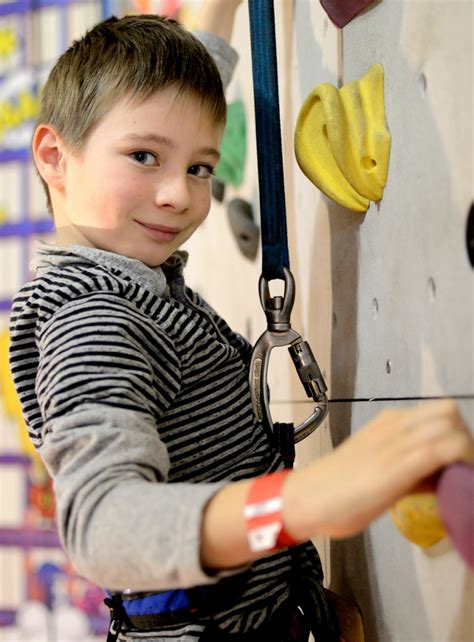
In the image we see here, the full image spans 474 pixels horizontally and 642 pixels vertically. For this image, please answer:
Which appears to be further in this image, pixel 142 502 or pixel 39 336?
pixel 39 336

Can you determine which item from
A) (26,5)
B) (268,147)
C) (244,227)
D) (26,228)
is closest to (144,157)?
(268,147)

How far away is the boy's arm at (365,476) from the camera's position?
409mm

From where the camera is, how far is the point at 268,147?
715 millimetres

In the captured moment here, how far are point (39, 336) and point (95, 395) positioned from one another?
103 mm

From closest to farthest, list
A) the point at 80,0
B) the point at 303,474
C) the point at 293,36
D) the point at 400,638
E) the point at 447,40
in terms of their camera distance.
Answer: the point at 303,474 < the point at 447,40 < the point at 400,638 < the point at 293,36 < the point at 80,0

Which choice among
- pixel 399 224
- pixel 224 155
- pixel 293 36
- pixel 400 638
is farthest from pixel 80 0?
pixel 400 638

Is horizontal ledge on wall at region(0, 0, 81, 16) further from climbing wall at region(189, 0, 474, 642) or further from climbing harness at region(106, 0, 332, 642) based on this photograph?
climbing harness at region(106, 0, 332, 642)

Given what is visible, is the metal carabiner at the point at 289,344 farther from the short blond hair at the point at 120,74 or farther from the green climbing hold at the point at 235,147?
the green climbing hold at the point at 235,147

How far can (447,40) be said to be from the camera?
0.54 metres

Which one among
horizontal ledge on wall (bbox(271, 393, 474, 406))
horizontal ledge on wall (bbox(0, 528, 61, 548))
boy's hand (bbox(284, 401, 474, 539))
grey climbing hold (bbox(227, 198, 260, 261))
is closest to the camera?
boy's hand (bbox(284, 401, 474, 539))

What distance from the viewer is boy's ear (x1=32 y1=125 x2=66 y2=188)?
2.31 feet

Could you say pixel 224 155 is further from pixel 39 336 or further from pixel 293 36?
pixel 39 336

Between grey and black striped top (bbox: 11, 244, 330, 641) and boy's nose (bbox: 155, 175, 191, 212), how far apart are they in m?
0.05

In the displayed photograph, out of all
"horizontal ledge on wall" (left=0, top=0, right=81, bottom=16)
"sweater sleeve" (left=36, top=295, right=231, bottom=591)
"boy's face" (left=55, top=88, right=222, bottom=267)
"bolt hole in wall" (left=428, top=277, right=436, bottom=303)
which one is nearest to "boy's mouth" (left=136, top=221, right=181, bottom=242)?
"boy's face" (left=55, top=88, right=222, bottom=267)
